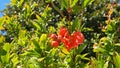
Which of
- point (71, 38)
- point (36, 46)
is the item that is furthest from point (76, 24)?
point (36, 46)

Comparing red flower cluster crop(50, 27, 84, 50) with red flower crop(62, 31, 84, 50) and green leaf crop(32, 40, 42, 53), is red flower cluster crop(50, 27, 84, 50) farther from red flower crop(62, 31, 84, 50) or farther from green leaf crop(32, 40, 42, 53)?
green leaf crop(32, 40, 42, 53)

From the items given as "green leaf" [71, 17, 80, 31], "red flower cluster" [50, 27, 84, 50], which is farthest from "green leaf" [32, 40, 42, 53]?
"green leaf" [71, 17, 80, 31]

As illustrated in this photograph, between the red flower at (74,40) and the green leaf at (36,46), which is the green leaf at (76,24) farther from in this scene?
the green leaf at (36,46)

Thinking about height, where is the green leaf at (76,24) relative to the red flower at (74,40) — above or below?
above

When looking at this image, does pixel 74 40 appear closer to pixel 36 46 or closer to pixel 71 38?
pixel 71 38

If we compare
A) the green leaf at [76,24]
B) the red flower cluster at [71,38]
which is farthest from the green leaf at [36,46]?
the green leaf at [76,24]

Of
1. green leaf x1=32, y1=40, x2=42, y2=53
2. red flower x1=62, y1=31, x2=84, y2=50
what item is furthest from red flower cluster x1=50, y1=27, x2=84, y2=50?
green leaf x1=32, y1=40, x2=42, y2=53

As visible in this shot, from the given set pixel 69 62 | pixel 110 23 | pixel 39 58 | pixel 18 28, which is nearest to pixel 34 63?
pixel 39 58

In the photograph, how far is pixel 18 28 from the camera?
4.21 meters

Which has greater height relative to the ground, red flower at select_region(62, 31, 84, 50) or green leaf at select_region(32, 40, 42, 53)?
green leaf at select_region(32, 40, 42, 53)

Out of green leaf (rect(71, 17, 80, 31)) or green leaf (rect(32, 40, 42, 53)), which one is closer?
green leaf (rect(71, 17, 80, 31))

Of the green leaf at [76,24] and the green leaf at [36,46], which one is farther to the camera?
the green leaf at [36,46]

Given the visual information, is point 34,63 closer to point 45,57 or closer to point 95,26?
point 45,57

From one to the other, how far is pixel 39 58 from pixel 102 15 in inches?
453
